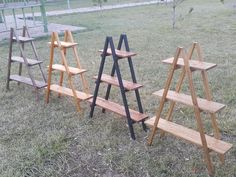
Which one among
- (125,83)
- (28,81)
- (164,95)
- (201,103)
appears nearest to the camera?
(201,103)

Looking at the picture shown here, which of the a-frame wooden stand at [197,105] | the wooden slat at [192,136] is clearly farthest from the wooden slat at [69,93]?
the a-frame wooden stand at [197,105]

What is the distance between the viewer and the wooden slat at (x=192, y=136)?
8.95 feet

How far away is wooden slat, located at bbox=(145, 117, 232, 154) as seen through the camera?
2727mm

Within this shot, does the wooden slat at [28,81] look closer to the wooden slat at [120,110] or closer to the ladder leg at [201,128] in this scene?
the wooden slat at [120,110]

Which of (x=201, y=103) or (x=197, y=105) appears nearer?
(x=197, y=105)

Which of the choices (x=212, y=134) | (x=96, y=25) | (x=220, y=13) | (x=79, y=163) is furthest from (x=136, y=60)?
(x=220, y=13)

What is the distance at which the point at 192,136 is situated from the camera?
290cm

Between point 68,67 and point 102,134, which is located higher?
point 68,67

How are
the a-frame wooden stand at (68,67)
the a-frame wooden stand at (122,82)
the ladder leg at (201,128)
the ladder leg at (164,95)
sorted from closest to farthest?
the ladder leg at (201,128), the ladder leg at (164,95), the a-frame wooden stand at (122,82), the a-frame wooden stand at (68,67)

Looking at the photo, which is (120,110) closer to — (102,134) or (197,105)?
(102,134)

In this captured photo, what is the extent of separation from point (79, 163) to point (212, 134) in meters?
1.44

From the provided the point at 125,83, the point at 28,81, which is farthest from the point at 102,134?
the point at 28,81

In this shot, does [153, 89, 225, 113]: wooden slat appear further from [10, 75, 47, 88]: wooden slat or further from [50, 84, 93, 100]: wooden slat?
[10, 75, 47, 88]: wooden slat

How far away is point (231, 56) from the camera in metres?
6.00
